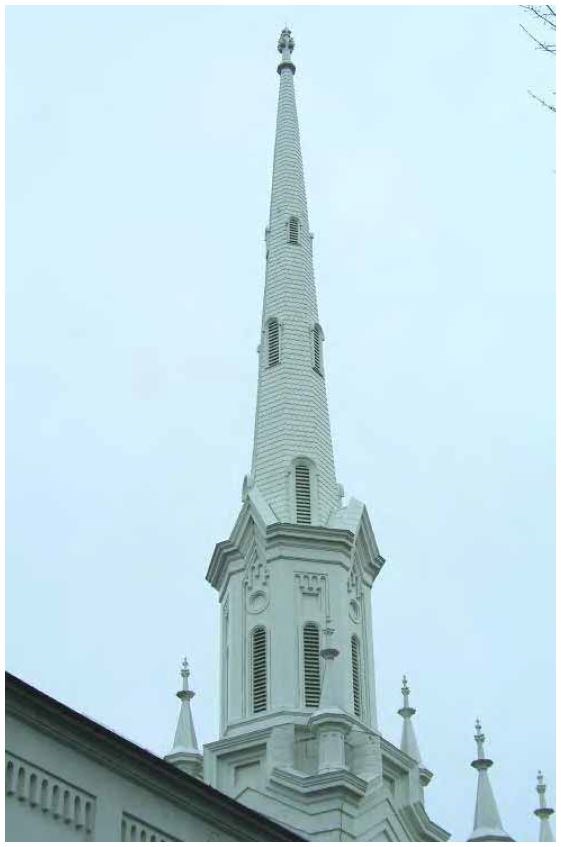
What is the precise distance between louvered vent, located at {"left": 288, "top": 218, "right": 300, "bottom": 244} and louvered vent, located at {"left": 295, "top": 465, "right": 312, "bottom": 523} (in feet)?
36.7

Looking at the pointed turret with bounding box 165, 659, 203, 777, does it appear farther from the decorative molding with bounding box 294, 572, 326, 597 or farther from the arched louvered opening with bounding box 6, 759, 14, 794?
the arched louvered opening with bounding box 6, 759, 14, 794

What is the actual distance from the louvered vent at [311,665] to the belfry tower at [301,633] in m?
0.04

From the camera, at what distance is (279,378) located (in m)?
60.4

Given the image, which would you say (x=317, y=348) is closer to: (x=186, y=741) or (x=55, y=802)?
(x=186, y=741)

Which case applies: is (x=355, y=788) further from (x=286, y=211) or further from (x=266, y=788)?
(x=286, y=211)

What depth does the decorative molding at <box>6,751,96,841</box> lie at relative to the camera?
83.9 feet

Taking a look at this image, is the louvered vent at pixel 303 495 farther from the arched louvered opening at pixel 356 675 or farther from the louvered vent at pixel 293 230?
the louvered vent at pixel 293 230

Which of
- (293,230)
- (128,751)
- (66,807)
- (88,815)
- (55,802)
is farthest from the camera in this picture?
(293,230)

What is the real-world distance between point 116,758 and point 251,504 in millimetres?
29341

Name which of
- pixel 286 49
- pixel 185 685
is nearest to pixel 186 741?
pixel 185 685

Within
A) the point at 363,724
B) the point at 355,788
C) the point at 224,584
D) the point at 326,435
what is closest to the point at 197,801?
the point at 355,788

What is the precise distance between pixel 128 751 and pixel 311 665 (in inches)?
1002

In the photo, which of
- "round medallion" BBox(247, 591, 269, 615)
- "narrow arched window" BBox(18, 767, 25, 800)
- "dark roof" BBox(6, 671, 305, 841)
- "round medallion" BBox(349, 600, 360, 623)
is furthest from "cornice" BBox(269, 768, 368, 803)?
"narrow arched window" BBox(18, 767, 25, 800)

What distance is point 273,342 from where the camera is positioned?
203ft
